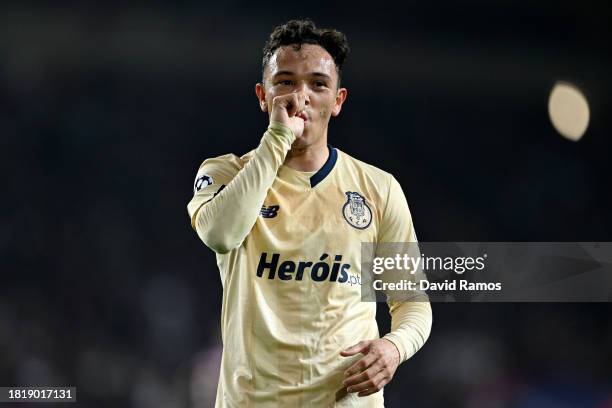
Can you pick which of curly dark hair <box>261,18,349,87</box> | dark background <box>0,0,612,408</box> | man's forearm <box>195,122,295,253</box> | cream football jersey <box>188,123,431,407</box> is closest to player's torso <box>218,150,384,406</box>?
cream football jersey <box>188,123,431,407</box>

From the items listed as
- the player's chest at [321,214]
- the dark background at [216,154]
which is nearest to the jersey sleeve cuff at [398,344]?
the player's chest at [321,214]

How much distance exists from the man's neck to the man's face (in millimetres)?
20

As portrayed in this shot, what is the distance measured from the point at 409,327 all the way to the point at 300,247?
0.34 metres

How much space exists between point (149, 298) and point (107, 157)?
718 mm

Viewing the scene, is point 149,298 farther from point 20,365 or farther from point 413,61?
point 413,61

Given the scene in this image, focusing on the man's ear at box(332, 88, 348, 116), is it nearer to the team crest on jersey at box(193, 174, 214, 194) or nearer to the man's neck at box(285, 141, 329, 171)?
the man's neck at box(285, 141, 329, 171)

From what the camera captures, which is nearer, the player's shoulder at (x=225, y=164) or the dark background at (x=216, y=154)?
the player's shoulder at (x=225, y=164)

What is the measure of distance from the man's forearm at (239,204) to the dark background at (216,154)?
202 cm

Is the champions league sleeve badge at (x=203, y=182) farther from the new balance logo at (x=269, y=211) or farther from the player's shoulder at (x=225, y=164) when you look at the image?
the new balance logo at (x=269, y=211)

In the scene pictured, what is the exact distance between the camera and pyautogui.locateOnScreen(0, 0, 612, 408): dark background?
3600 millimetres

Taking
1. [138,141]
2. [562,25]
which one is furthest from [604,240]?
[138,141]

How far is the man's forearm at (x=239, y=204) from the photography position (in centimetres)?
165

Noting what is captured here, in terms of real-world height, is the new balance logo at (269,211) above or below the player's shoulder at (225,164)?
below

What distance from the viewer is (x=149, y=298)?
3.64 m
